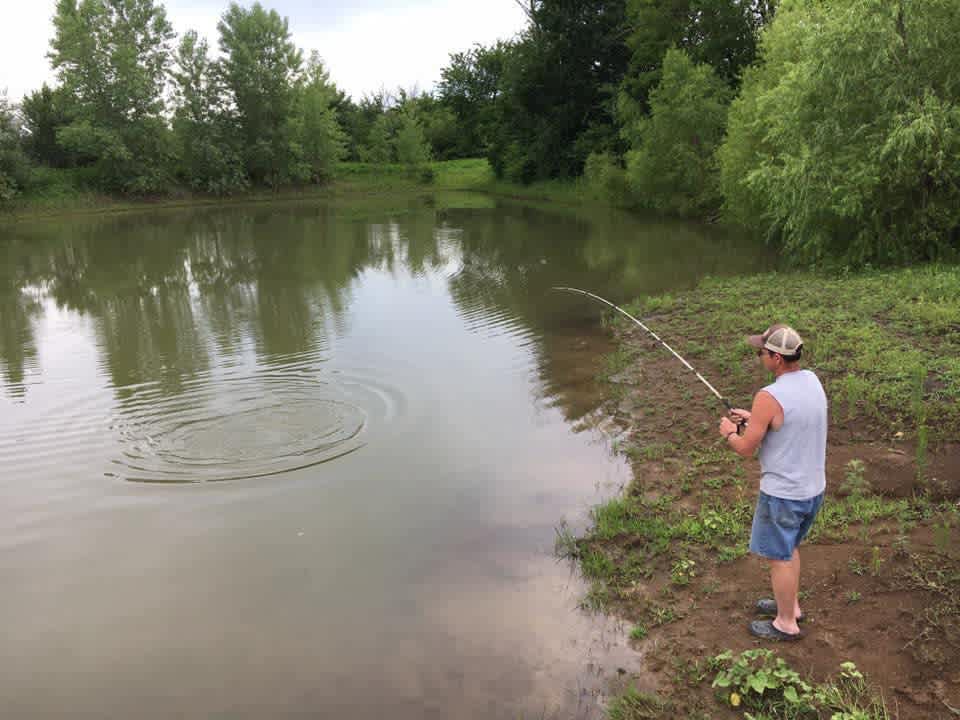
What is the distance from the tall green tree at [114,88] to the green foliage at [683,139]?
1479 inches

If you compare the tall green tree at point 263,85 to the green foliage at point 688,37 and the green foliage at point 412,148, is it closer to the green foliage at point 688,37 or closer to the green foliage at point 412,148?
the green foliage at point 412,148

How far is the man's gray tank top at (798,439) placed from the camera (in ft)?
14.4

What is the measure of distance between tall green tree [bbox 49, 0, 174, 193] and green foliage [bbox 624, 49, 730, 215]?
3755 cm

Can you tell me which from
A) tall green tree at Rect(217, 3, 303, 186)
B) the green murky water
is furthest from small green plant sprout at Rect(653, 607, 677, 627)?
tall green tree at Rect(217, 3, 303, 186)

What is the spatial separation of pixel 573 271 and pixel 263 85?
46.1m

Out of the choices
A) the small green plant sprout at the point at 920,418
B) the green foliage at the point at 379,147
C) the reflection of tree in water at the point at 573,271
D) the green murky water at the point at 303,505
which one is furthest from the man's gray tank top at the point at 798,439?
the green foliage at the point at 379,147

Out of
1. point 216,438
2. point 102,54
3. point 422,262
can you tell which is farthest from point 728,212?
point 102,54

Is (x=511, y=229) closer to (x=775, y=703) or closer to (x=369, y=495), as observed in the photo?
(x=369, y=495)

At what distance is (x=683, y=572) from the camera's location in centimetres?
583

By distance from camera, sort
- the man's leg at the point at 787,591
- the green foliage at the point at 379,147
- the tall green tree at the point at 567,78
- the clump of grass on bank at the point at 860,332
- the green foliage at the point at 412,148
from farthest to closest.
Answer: the green foliage at the point at 379,147 → the green foliage at the point at 412,148 → the tall green tree at the point at 567,78 → the clump of grass on bank at the point at 860,332 → the man's leg at the point at 787,591

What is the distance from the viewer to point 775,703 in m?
4.24

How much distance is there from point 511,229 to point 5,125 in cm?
3755

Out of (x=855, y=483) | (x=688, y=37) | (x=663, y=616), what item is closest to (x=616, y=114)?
(x=688, y=37)

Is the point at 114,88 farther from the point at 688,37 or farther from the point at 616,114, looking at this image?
the point at 688,37
